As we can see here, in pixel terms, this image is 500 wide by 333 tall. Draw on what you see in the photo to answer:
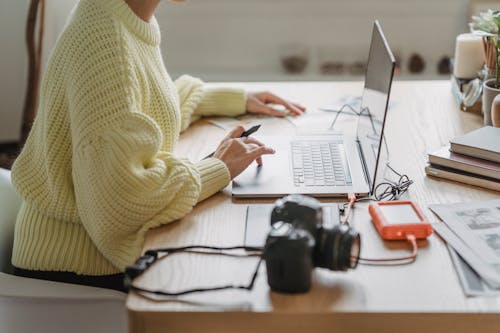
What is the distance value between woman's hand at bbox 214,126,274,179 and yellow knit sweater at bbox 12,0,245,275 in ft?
0.11

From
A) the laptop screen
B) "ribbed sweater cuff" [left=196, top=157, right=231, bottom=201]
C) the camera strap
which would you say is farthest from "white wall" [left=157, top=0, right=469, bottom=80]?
the camera strap

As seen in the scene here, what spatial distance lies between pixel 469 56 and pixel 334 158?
1.97 feet

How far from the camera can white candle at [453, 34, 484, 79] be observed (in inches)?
74.7

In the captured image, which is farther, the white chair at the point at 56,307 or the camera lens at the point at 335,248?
the white chair at the point at 56,307

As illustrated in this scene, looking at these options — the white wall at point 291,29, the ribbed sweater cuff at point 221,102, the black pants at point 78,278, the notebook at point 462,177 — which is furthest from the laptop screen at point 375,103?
the white wall at point 291,29

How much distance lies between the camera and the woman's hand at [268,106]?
186 centimetres

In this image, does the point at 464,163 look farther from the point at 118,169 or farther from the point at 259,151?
the point at 118,169

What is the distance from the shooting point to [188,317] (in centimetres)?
106

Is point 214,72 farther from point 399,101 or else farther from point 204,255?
point 204,255

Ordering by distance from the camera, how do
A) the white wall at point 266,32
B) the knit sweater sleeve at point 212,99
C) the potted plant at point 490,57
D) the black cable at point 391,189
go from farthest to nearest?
the white wall at point 266,32 → the knit sweater sleeve at point 212,99 → the potted plant at point 490,57 → the black cable at point 391,189

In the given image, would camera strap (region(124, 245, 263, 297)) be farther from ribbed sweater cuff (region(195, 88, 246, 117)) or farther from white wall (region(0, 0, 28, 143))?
white wall (region(0, 0, 28, 143))

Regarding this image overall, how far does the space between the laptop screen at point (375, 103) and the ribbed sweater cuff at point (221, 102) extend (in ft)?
1.08

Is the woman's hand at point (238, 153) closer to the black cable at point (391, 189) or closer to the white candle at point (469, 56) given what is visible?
the black cable at point (391, 189)

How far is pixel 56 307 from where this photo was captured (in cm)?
137
